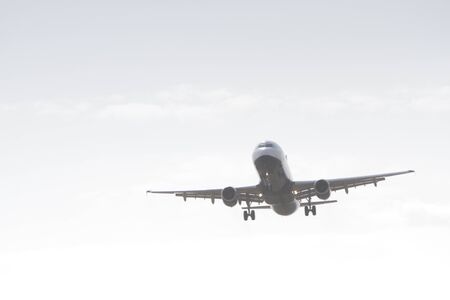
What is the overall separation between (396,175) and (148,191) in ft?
54.9

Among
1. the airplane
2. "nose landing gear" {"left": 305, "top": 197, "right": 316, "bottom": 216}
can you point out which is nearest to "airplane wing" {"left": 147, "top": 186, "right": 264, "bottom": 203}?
the airplane

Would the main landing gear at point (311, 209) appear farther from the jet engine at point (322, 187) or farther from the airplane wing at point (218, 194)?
the jet engine at point (322, 187)

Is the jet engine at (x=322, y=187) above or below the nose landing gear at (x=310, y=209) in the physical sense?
below

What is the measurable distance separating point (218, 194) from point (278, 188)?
7249mm

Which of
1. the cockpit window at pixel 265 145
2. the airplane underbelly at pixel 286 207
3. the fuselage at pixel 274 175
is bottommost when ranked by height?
the airplane underbelly at pixel 286 207

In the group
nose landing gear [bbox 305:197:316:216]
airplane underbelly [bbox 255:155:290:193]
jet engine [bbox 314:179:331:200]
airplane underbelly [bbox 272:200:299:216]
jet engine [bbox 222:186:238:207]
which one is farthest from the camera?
nose landing gear [bbox 305:197:316:216]

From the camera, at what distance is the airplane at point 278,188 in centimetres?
4000

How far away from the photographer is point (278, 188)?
41031 mm

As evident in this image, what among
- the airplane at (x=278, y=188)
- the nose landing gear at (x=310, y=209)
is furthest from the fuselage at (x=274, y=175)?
the nose landing gear at (x=310, y=209)

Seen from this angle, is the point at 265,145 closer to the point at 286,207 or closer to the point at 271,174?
the point at 271,174

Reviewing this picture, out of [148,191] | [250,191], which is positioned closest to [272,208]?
[250,191]

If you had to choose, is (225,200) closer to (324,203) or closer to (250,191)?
(250,191)

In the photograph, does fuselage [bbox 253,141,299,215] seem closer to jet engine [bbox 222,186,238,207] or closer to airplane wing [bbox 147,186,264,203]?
airplane wing [bbox 147,186,264,203]

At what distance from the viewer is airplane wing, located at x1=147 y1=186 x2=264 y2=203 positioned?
43344 millimetres
